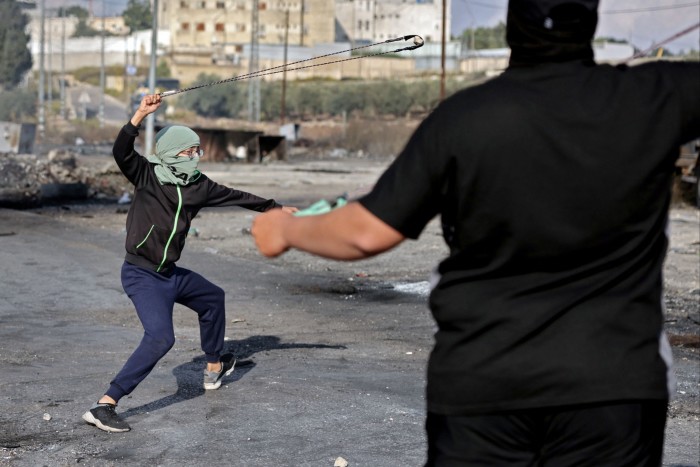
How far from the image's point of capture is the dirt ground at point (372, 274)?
733 cm

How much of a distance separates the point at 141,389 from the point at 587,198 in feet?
17.4

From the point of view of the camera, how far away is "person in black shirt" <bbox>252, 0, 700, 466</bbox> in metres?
2.81

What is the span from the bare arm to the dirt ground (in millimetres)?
171

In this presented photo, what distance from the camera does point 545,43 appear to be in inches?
114

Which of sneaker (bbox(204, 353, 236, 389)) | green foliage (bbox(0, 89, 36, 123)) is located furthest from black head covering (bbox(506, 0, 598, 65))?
green foliage (bbox(0, 89, 36, 123))

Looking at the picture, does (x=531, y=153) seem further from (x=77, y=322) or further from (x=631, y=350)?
(x=77, y=322)

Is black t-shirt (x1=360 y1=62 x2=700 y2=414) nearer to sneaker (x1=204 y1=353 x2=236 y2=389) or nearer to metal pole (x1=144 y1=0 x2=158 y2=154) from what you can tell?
sneaker (x1=204 y1=353 x2=236 y2=389)

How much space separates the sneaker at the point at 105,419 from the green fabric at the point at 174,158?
1276 mm

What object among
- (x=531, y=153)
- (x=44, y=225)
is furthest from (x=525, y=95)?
(x=44, y=225)

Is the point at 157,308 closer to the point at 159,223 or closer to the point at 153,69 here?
the point at 159,223

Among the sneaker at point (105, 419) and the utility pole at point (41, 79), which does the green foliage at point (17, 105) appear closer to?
the utility pole at point (41, 79)

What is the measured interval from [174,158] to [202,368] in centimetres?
195

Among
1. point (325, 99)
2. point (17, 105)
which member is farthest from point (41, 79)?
point (325, 99)

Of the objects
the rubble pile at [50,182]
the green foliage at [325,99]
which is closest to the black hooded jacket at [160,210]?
the rubble pile at [50,182]
